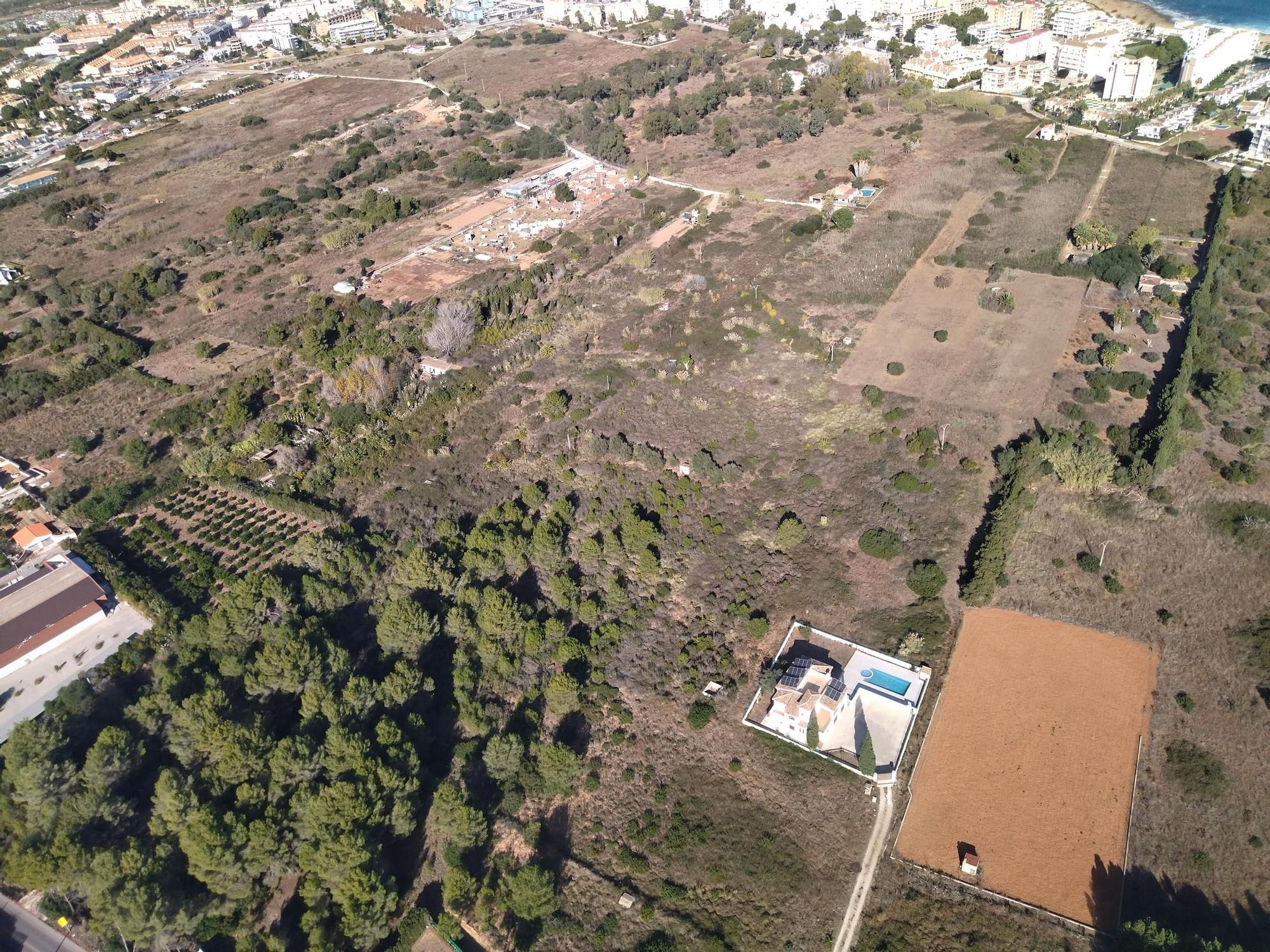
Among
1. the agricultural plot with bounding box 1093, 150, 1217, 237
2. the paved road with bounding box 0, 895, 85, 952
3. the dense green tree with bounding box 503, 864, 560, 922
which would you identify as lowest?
the paved road with bounding box 0, 895, 85, 952

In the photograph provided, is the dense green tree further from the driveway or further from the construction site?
the construction site

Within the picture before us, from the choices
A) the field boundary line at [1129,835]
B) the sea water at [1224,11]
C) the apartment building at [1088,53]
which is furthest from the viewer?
the sea water at [1224,11]

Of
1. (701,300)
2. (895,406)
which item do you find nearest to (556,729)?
(895,406)

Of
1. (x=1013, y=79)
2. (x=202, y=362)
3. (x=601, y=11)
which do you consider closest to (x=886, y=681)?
(x=202, y=362)

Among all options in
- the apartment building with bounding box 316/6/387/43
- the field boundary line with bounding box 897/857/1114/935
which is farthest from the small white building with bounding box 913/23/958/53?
the field boundary line with bounding box 897/857/1114/935

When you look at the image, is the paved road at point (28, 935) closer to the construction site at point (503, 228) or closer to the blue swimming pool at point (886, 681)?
the blue swimming pool at point (886, 681)

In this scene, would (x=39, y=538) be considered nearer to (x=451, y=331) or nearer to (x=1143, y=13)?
(x=451, y=331)

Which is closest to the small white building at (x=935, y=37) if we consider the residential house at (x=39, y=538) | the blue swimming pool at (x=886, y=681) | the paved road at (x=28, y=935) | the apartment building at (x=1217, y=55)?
the apartment building at (x=1217, y=55)
